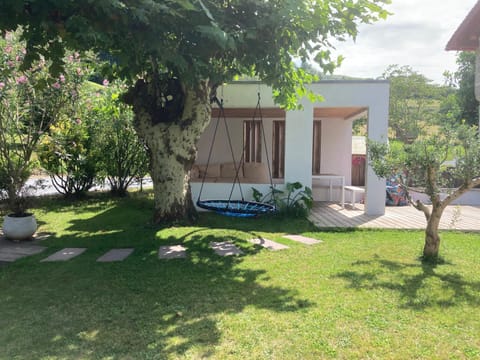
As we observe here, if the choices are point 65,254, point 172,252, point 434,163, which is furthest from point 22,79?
point 434,163

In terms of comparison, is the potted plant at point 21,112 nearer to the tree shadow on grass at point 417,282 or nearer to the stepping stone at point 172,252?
the stepping stone at point 172,252

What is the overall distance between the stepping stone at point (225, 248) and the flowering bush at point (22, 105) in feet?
12.5

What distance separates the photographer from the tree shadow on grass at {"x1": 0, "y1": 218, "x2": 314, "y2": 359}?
3.03 metres

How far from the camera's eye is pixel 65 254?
231 inches

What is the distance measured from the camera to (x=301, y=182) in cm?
974

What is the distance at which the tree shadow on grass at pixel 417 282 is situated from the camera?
13.3 feet

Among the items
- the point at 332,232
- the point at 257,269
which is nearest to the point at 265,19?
the point at 257,269

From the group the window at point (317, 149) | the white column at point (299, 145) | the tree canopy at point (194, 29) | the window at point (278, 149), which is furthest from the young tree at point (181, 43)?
the window at point (317, 149)

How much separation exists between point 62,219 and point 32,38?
5.42 meters

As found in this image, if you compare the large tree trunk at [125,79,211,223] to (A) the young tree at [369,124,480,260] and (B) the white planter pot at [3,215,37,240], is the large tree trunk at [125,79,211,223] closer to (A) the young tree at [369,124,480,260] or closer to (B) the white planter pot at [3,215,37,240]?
(B) the white planter pot at [3,215,37,240]

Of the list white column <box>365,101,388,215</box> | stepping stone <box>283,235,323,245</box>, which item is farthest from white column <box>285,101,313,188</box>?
stepping stone <box>283,235,323,245</box>

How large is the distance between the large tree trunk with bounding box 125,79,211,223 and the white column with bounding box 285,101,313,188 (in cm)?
279

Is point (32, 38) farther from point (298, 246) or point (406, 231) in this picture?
point (406, 231)

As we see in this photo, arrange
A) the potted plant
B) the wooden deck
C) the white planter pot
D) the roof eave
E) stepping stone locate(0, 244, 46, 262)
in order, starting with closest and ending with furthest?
stepping stone locate(0, 244, 46, 262), the white planter pot, the potted plant, the wooden deck, the roof eave
